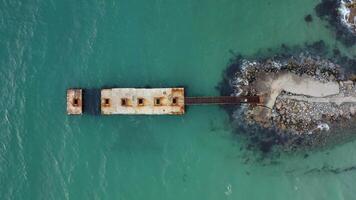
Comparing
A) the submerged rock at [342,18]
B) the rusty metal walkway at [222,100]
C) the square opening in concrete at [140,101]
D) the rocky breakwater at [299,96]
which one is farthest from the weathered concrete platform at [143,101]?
the submerged rock at [342,18]

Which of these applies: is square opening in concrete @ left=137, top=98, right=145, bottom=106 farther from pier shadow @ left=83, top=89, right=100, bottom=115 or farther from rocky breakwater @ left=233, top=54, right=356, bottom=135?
rocky breakwater @ left=233, top=54, right=356, bottom=135

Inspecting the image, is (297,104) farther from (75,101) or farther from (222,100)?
(75,101)

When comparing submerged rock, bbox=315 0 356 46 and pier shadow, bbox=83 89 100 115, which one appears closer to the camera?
submerged rock, bbox=315 0 356 46

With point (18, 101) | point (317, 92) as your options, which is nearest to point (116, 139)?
point (18, 101)

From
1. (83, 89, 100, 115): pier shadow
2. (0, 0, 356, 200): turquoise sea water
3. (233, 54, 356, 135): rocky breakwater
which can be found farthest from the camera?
(83, 89, 100, 115): pier shadow

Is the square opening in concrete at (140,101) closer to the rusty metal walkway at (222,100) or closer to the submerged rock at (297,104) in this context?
the rusty metal walkway at (222,100)

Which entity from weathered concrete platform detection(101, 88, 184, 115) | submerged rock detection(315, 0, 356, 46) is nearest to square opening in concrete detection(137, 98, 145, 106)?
weathered concrete platform detection(101, 88, 184, 115)

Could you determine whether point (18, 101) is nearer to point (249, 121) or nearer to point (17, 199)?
point (17, 199)

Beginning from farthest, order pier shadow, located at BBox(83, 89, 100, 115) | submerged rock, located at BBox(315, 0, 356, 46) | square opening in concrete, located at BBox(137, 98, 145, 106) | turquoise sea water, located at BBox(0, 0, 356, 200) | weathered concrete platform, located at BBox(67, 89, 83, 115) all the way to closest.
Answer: pier shadow, located at BBox(83, 89, 100, 115)
weathered concrete platform, located at BBox(67, 89, 83, 115)
square opening in concrete, located at BBox(137, 98, 145, 106)
turquoise sea water, located at BBox(0, 0, 356, 200)
submerged rock, located at BBox(315, 0, 356, 46)
